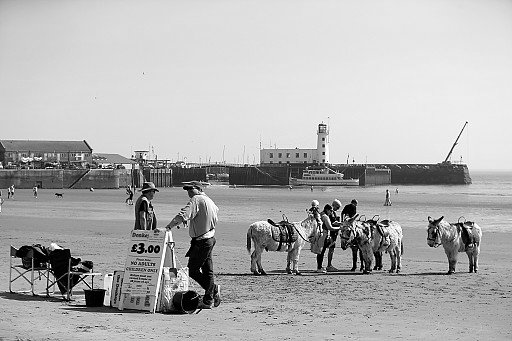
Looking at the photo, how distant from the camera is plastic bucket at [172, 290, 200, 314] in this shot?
39.3 feet

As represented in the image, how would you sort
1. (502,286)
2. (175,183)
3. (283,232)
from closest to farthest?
(502,286) < (283,232) < (175,183)

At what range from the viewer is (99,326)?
10703mm

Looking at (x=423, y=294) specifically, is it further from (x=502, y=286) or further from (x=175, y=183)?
(x=175, y=183)

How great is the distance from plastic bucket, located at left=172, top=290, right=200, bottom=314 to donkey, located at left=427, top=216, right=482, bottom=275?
713 cm

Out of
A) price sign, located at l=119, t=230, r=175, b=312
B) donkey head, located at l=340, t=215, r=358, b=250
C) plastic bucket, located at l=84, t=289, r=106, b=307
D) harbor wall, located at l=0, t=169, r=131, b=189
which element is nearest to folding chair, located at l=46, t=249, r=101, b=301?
plastic bucket, located at l=84, t=289, r=106, b=307

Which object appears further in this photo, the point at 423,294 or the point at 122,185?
the point at 122,185

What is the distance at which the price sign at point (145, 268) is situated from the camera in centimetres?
1196

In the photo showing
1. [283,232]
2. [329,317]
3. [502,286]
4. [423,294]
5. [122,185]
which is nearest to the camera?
Result: [329,317]

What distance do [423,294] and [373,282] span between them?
1.68 meters

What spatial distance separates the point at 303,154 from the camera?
148m

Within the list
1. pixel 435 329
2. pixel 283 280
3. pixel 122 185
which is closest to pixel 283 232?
pixel 283 280

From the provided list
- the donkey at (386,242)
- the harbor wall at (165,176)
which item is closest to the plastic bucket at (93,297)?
the donkey at (386,242)

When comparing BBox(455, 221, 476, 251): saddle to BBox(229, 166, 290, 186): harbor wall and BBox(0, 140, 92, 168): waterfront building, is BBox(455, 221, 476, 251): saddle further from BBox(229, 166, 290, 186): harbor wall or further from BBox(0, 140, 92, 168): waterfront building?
BBox(229, 166, 290, 186): harbor wall

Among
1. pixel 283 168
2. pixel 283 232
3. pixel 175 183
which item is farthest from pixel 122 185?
pixel 283 232
